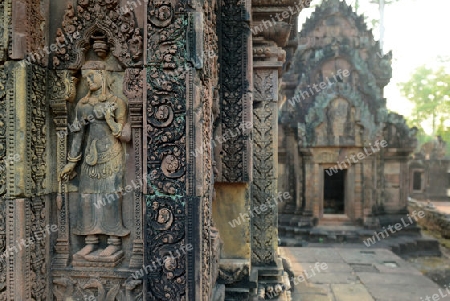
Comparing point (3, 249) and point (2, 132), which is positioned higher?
point (2, 132)

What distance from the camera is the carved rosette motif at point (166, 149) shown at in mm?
3006

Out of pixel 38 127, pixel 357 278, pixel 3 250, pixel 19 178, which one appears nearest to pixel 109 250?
pixel 3 250

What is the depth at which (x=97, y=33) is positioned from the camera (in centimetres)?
334

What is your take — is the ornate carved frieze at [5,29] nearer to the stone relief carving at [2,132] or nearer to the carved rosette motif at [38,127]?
the stone relief carving at [2,132]

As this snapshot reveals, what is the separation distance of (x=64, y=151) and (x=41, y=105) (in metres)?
0.47

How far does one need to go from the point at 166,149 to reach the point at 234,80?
2067 mm

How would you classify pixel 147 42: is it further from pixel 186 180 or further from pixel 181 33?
pixel 186 180

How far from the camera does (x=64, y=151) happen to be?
3.41 meters

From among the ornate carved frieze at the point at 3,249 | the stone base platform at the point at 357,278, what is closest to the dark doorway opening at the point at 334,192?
the stone base platform at the point at 357,278

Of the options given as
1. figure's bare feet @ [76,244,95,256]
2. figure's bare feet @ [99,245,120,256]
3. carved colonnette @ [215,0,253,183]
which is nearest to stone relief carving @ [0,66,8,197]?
figure's bare feet @ [76,244,95,256]

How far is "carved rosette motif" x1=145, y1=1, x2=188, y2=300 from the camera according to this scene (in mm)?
3006

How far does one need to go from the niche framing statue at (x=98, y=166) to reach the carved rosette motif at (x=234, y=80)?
177 centimetres

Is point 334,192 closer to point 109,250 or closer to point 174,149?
point 109,250

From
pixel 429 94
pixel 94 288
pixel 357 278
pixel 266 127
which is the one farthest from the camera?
pixel 429 94
